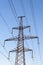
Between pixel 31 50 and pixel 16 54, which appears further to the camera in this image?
pixel 31 50

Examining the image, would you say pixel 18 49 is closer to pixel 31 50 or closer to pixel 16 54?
pixel 16 54

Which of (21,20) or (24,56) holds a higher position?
(21,20)

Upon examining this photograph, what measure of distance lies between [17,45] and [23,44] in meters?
1.45

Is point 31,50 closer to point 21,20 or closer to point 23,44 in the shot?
point 23,44

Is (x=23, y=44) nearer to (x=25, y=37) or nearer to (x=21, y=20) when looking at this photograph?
(x=25, y=37)

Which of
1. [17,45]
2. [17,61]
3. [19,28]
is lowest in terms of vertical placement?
[17,61]

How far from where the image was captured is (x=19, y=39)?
30.4m

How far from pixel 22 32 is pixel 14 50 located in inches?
103

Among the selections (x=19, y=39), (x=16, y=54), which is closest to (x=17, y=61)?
(x=16, y=54)

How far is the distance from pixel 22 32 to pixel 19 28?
65cm

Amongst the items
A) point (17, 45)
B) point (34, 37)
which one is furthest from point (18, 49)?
point (34, 37)

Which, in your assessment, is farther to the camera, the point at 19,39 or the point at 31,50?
the point at 31,50

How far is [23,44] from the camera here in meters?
31.1

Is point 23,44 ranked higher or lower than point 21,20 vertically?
lower
